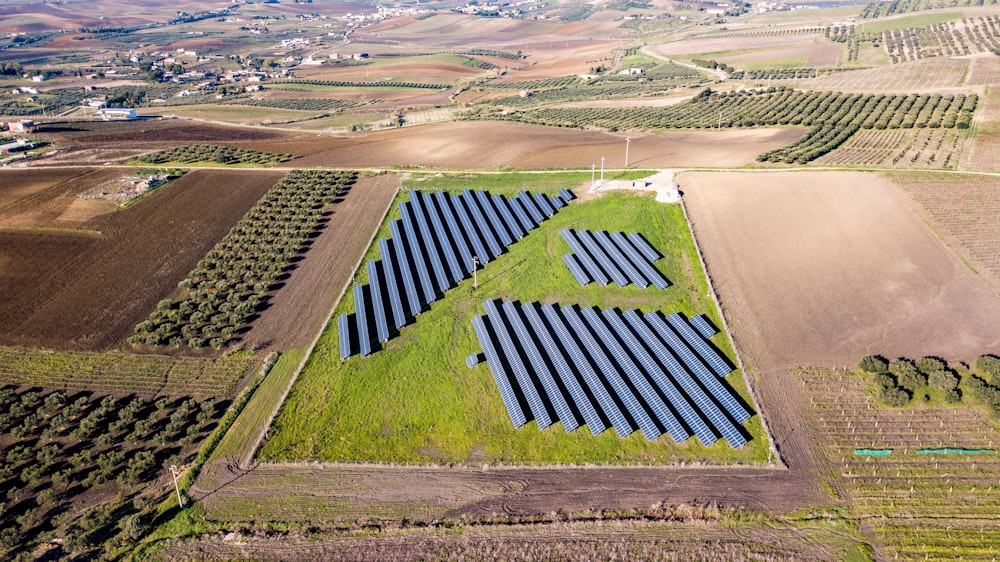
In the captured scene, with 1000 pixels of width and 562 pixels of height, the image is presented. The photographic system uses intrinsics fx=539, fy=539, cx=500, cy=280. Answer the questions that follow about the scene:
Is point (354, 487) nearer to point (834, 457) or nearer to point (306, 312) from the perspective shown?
point (306, 312)

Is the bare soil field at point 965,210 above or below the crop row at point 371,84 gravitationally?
below

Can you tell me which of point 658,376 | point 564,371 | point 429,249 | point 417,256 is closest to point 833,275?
point 658,376

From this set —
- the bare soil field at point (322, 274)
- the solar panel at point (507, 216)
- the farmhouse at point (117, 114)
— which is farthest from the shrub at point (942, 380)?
the farmhouse at point (117, 114)

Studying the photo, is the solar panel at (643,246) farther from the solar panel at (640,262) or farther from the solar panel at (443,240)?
the solar panel at (443,240)

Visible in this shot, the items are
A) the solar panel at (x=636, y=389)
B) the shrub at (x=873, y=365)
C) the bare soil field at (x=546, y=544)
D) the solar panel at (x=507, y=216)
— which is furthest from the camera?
the solar panel at (x=507, y=216)

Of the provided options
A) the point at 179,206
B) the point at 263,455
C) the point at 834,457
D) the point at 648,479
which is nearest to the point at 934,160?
the point at 834,457

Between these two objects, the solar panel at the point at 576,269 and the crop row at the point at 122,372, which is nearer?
the crop row at the point at 122,372

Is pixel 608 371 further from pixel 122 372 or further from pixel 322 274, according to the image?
pixel 122 372
